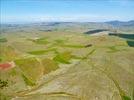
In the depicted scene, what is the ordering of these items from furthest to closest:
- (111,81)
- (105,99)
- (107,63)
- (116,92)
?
(107,63) < (111,81) < (116,92) < (105,99)

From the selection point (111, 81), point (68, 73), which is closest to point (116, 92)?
point (111, 81)

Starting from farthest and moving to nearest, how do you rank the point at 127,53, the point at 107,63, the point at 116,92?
the point at 127,53, the point at 107,63, the point at 116,92

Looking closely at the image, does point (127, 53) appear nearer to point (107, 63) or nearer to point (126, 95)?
point (107, 63)

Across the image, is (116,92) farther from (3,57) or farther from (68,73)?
(3,57)

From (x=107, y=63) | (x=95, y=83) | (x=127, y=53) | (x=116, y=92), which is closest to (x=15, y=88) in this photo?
(x=95, y=83)

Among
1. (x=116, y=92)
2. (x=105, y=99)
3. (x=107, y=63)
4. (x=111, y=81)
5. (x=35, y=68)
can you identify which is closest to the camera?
(x=105, y=99)

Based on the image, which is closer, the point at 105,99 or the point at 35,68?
the point at 105,99

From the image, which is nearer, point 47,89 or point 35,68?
point 47,89

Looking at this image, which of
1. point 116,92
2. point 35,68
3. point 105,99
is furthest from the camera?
point 35,68

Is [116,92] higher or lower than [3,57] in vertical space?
lower
